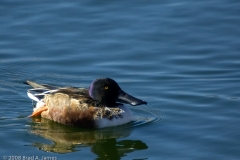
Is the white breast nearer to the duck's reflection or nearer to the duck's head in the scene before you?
the duck's reflection

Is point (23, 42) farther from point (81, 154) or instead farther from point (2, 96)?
point (81, 154)

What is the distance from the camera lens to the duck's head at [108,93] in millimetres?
13030

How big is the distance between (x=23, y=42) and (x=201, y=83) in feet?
12.5

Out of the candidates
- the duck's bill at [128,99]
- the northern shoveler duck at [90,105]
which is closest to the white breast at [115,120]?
the northern shoveler duck at [90,105]

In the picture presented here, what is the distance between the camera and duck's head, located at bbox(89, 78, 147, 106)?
513 inches

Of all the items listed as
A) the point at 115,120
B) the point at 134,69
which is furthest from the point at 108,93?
the point at 134,69

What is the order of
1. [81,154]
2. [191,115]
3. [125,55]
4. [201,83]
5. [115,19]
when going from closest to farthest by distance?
[81,154] < [191,115] < [201,83] < [125,55] < [115,19]

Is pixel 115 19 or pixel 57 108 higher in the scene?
pixel 115 19

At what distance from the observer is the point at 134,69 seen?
589 inches

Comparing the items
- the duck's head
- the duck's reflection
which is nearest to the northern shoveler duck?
the duck's head

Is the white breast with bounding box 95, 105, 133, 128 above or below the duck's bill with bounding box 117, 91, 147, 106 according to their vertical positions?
below

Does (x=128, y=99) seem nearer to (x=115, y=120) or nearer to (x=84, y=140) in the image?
(x=115, y=120)

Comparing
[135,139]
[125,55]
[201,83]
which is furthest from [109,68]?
[135,139]

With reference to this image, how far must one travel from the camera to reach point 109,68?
587 inches
